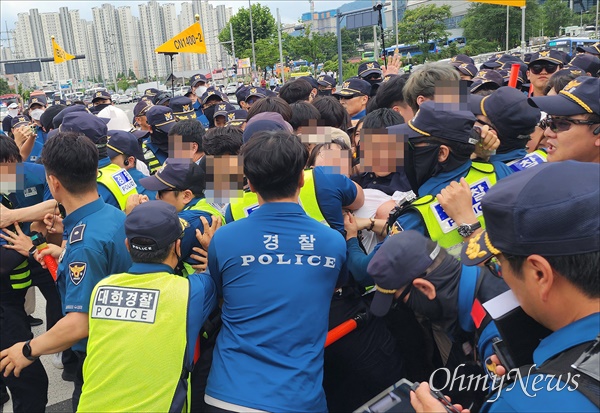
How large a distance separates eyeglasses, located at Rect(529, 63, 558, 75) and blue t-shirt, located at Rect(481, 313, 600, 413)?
18.4 ft

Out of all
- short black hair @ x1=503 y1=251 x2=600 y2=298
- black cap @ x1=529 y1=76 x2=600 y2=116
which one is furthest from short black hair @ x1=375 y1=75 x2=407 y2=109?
short black hair @ x1=503 y1=251 x2=600 y2=298

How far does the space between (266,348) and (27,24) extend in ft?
394

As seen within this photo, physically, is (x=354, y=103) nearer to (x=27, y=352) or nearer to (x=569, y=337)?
(x=27, y=352)

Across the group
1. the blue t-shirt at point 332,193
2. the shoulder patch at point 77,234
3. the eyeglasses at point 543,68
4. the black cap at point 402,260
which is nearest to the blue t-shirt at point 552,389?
the black cap at point 402,260

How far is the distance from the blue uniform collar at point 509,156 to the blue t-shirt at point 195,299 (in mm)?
1728

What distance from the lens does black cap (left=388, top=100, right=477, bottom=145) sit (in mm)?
2375

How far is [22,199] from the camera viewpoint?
3.75 m

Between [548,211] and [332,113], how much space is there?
3299 mm

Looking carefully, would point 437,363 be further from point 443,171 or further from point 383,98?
point 383,98

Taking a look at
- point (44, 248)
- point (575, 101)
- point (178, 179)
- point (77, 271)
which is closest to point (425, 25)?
point (575, 101)

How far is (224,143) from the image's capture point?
10.9ft

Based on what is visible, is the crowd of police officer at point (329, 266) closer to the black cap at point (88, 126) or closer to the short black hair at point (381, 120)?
the short black hair at point (381, 120)

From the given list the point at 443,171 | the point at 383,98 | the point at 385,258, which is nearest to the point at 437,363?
the point at 443,171

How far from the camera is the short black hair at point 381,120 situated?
3270 millimetres
